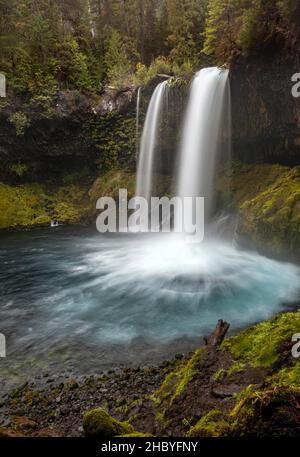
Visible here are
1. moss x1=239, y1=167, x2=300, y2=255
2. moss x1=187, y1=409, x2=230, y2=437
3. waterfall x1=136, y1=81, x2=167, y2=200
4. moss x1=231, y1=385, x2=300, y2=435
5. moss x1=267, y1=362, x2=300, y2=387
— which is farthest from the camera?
waterfall x1=136, y1=81, x2=167, y2=200

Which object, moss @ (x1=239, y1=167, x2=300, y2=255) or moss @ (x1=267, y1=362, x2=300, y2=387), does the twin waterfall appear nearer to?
moss @ (x1=239, y1=167, x2=300, y2=255)

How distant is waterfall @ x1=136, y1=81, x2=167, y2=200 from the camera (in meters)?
19.5

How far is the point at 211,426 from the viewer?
3.82 metres

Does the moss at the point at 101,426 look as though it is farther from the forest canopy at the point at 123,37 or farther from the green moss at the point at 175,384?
the forest canopy at the point at 123,37

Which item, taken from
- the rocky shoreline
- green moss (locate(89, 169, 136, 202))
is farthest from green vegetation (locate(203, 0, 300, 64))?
the rocky shoreline

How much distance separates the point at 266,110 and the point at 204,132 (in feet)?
10.9

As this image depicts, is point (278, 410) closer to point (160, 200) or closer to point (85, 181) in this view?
point (160, 200)

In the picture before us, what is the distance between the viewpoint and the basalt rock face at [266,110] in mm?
13766

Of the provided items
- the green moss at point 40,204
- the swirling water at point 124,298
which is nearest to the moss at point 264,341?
the swirling water at point 124,298

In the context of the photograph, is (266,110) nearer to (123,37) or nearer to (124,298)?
(124,298)

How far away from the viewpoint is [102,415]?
3.82 m

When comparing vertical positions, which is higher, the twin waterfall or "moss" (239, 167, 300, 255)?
the twin waterfall

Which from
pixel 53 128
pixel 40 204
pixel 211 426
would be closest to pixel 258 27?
pixel 53 128

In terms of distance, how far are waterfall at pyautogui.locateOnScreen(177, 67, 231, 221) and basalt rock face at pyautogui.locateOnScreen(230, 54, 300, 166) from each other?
1.91 ft
